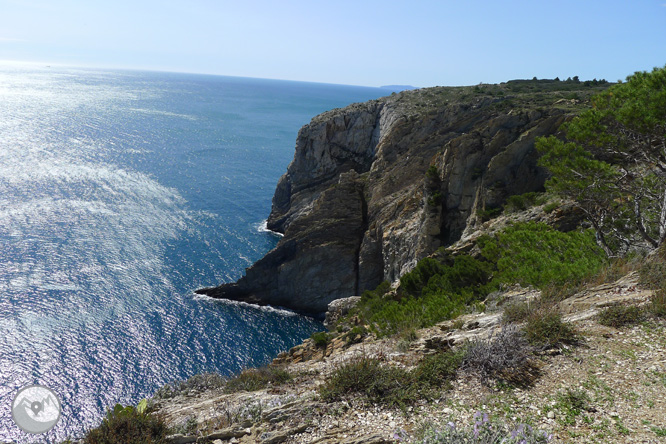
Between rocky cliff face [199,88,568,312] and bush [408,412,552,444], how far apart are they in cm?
3115

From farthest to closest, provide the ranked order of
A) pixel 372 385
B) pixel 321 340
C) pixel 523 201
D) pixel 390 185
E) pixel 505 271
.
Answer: pixel 390 185 → pixel 523 201 → pixel 321 340 → pixel 505 271 → pixel 372 385

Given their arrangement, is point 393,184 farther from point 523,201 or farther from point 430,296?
point 430,296

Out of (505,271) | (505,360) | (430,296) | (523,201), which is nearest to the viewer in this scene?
(505,360)

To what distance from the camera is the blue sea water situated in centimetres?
3641

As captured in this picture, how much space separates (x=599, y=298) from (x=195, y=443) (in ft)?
41.2

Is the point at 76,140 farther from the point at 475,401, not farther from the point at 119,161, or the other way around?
the point at 475,401

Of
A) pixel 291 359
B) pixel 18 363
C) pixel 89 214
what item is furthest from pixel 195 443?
pixel 89 214

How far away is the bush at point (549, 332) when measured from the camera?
9719 mm

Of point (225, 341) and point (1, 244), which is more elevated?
point (1, 244)

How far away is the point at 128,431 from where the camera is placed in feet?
30.0

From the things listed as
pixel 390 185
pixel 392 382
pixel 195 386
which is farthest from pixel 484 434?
pixel 390 185

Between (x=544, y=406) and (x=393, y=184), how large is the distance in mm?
45604

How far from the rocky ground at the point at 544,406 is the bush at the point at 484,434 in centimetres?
43

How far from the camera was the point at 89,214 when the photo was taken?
221 feet
